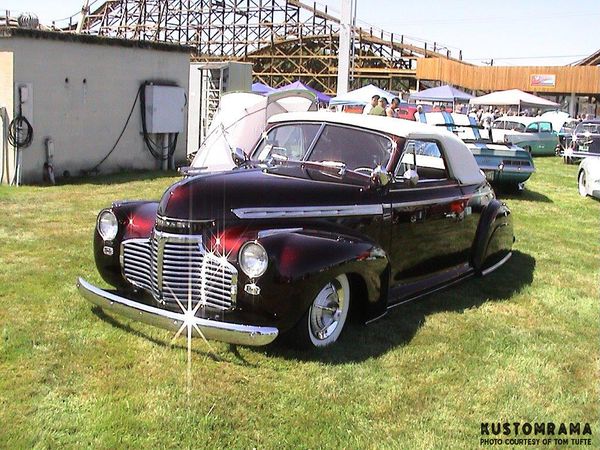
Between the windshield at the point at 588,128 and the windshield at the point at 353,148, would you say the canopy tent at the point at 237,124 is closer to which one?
the windshield at the point at 353,148

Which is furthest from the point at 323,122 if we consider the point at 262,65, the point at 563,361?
the point at 262,65

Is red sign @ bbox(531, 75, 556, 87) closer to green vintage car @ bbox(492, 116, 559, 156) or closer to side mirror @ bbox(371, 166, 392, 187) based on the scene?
green vintage car @ bbox(492, 116, 559, 156)

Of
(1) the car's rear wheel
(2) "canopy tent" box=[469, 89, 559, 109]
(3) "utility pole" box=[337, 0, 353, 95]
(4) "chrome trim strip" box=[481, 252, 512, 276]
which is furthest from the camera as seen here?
(3) "utility pole" box=[337, 0, 353, 95]

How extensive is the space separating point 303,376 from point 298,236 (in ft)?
2.90

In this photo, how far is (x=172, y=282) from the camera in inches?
171

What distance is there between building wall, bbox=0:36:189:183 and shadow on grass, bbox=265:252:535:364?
8.72 metres

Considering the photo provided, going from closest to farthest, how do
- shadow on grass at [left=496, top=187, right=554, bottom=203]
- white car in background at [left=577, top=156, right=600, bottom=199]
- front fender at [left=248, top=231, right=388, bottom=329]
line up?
front fender at [left=248, top=231, right=388, bottom=329] → shadow on grass at [left=496, top=187, right=554, bottom=203] → white car in background at [left=577, top=156, right=600, bottom=199]

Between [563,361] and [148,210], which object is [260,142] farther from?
[563,361]

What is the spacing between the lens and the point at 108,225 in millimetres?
5043

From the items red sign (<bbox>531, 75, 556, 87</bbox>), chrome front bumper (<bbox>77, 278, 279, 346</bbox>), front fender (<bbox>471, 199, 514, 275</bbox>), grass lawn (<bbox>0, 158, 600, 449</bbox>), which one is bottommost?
grass lawn (<bbox>0, 158, 600, 449</bbox>)

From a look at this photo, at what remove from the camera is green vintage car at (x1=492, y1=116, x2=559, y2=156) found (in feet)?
75.4

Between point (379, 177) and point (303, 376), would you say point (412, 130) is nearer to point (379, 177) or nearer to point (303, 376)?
point (379, 177)

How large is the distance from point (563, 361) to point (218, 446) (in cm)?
262

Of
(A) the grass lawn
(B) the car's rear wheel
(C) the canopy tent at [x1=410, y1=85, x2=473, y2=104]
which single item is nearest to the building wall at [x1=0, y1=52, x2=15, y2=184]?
(A) the grass lawn
